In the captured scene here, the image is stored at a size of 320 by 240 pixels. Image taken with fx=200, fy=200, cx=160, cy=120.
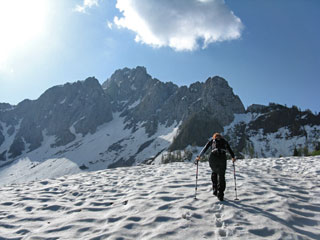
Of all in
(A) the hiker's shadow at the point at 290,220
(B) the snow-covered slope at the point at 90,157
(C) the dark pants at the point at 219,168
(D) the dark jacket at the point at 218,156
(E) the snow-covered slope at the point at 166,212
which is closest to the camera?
(A) the hiker's shadow at the point at 290,220

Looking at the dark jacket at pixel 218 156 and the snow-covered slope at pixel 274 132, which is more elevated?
the snow-covered slope at pixel 274 132

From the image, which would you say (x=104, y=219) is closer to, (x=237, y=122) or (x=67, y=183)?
(x=67, y=183)

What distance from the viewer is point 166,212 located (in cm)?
702

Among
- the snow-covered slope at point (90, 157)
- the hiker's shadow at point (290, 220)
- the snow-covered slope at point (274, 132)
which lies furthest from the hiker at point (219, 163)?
the snow-covered slope at point (90, 157)

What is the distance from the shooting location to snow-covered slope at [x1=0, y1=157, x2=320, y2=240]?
564 centimetres

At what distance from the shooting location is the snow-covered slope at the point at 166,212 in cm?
564

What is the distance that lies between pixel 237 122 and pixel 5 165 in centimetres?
21016

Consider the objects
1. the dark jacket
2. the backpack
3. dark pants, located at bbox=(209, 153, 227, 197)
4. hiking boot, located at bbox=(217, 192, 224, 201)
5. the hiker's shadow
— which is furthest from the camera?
the backpack

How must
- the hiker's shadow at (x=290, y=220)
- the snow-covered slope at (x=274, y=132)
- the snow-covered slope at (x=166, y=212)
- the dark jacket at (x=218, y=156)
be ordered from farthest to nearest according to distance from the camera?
the snow-covered slope at (x=274, y=132) < the dark jacket at (x=218, y=156) < the snow-covered slope at (x=166, y=212) < the hiker's shadow at (x=290, y=220)

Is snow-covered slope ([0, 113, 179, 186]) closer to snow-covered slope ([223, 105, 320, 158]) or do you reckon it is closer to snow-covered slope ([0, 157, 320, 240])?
snow-covered slope ([223, 105, 320, 158])

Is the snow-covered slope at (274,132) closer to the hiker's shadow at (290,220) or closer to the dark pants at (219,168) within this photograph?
the dark pants at (219,168)

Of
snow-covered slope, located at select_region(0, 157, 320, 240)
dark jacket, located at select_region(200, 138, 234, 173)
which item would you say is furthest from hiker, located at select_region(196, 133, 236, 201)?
snow-covered slope, located at select_region(0, 157, 320, 240)

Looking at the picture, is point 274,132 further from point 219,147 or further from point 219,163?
point 219,163

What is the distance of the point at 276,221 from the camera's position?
6004 millimetres
